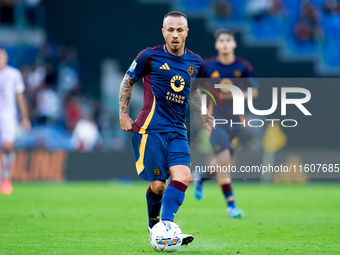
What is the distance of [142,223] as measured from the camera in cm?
926

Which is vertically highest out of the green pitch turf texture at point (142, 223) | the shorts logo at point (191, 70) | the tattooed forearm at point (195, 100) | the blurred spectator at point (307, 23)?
the blurred spectator at point (307, 23)

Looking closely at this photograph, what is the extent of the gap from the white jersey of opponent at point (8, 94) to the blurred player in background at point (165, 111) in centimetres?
674

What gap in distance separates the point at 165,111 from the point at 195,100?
0.59 metres

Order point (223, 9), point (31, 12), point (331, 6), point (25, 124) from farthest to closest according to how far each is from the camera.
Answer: point (331, 6), point (223, 9), point (31, 12), point (25, 124)

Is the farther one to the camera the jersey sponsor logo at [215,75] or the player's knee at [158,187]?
the jersey sponsor logo at [215,75]

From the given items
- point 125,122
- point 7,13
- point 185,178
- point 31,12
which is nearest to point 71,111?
point 31,12

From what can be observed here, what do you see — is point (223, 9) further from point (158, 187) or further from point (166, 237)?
point (166, 237)

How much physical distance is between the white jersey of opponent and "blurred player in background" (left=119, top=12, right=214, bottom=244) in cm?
674

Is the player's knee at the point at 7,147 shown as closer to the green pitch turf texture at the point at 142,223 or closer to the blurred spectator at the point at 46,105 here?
the green pitch turf texture at the point at 142,223

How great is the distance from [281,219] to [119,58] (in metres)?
15.0

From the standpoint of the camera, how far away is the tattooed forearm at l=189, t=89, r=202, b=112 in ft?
24.0

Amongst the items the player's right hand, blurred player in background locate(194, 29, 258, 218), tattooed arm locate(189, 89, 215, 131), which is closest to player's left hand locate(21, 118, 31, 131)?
blurred player in background locate(194, 29, 258, 218)

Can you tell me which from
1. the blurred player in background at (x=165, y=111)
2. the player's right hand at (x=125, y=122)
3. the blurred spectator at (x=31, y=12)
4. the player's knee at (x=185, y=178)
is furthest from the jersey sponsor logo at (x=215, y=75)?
the blurred spectator at (x=31, y=12)

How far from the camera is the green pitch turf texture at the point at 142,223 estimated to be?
689cm
